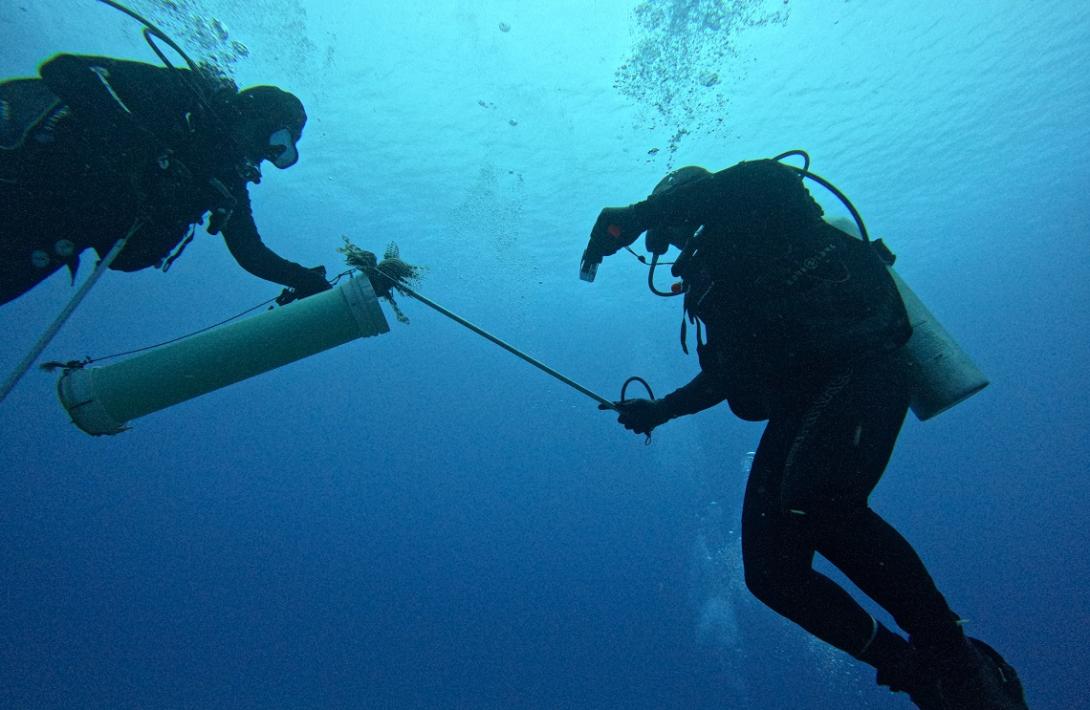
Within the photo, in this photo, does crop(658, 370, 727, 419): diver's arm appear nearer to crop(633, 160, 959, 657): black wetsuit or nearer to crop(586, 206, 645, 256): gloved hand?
crop(633, 160, 959, 657): black wetsuit

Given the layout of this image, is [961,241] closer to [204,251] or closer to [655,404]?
[655,404]

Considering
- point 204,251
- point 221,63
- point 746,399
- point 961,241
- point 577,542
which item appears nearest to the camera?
point 746,399

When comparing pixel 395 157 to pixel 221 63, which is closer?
pixel 221 63

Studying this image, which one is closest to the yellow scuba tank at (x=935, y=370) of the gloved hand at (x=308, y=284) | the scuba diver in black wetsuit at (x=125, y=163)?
the gloved hand at (x=308, y=284)

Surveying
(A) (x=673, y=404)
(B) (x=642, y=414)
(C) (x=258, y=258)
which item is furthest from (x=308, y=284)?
(A) (x=673, y=404)

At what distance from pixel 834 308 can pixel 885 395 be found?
0.45 m

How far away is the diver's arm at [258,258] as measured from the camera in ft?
10.8

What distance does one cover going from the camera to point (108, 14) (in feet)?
37.9

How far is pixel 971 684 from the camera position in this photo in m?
1.77

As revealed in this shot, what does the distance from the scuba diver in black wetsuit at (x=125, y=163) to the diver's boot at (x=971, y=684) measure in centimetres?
400

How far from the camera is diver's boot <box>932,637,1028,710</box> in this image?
175cm

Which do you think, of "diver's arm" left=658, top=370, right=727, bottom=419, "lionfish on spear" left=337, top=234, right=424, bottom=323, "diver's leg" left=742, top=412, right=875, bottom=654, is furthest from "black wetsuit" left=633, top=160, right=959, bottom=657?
"lionfish on spear" left=337, top=234, right=424, bottom=323

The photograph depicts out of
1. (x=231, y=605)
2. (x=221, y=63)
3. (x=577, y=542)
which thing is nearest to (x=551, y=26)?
(x=221, y=63)

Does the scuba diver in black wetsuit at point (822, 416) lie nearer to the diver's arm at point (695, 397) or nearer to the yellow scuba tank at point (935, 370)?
the yellow scuba tank at point (935, 370)
